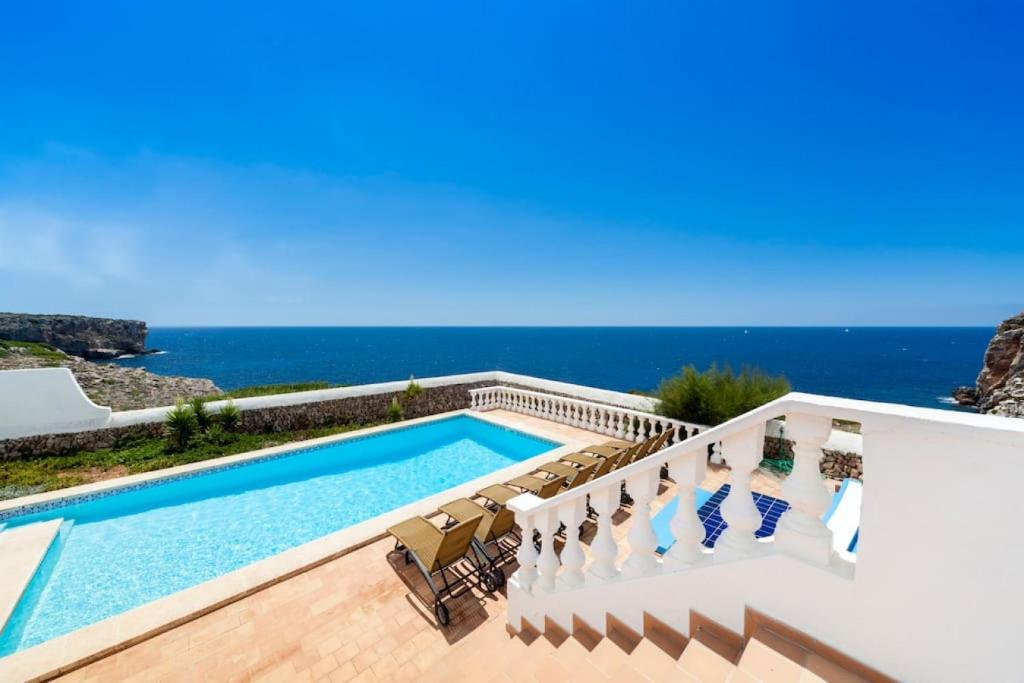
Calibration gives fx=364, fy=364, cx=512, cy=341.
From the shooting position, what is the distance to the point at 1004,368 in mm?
27016

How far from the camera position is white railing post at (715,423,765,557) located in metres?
1.75

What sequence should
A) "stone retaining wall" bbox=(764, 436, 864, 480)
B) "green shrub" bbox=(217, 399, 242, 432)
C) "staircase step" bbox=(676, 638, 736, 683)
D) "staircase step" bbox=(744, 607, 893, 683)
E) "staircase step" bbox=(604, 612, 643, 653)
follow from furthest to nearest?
1. "green shrub" bbox=(217, 399, 242, 432)
2. "stone retaining wall" bbox=(764, 436, 864, 480)
3. "staircase step" bbox=(604, 612, 643, 653)
4. "staircase step" bbox=(676, 638, 736, 683)
5. "staircase step" bbox=(744, 607, 893, 683)

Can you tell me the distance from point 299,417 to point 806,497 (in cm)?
1190

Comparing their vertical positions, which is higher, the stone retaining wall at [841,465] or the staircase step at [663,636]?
the staircase step at [663,636]

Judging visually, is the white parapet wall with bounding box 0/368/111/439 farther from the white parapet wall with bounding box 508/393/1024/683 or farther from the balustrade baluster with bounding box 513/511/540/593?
the white parapet wall with bounding box 508/393/1024/683

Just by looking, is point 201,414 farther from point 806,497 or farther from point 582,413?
point 806,497

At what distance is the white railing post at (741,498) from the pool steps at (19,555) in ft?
23.8

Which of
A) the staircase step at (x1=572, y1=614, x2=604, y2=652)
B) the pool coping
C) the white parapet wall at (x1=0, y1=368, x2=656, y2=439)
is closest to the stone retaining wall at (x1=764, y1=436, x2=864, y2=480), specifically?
the white parapet wall at (x1=0, y1=368, x2=656, y2=439)

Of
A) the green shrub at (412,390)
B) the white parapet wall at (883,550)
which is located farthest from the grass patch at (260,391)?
the white parapet wall at (883,550)

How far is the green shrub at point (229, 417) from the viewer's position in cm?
948

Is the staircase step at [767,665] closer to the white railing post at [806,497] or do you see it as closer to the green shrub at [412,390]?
the white railing post at [806,497]

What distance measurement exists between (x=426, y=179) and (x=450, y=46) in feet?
25.4

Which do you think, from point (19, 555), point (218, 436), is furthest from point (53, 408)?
point (19, 555)

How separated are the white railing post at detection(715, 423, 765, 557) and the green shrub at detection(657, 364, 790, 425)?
20.7 ft
